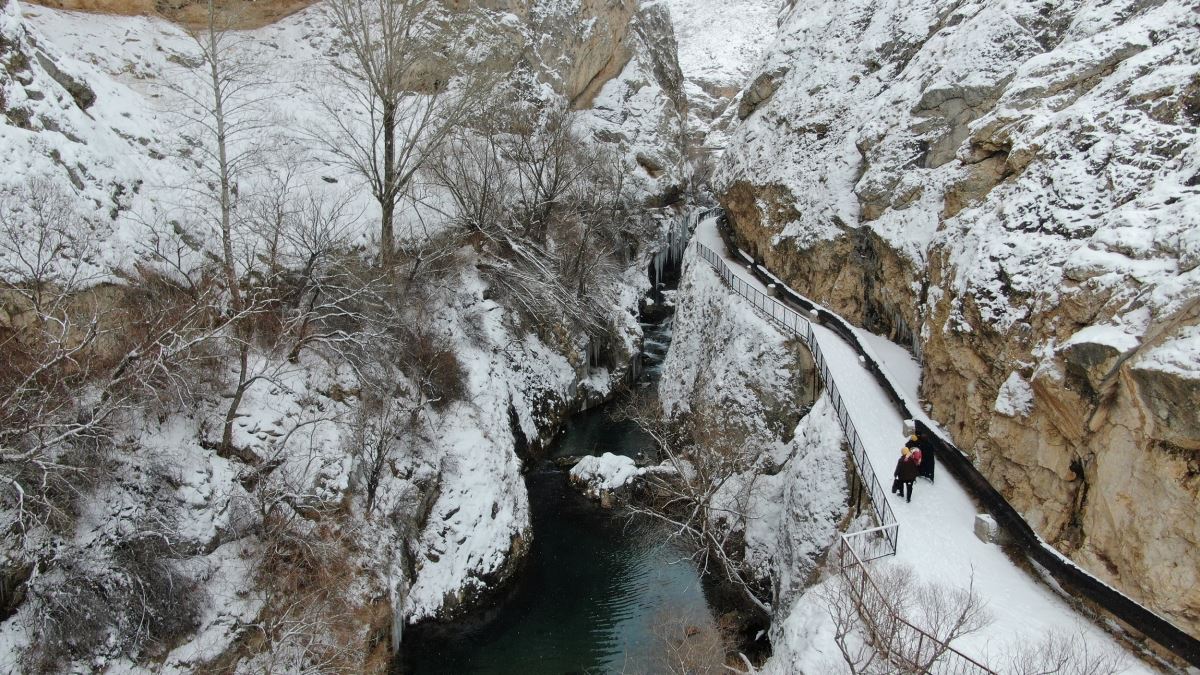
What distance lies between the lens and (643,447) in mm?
23766

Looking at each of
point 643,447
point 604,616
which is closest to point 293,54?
point 643,447

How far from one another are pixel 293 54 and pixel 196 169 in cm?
1200

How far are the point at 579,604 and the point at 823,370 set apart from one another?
8976mm

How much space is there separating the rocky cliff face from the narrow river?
26.1ft

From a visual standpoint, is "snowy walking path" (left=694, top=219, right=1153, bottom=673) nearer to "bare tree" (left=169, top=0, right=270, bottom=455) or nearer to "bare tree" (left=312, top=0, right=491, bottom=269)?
"bare tree" (left=169, top=0, right=270, bottom=455)

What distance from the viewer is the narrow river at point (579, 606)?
14.4 metres

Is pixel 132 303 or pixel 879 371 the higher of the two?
pixel 132 303

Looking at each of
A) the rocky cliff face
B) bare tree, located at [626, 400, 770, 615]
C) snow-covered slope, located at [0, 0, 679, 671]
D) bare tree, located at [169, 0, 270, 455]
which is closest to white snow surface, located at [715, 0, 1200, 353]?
the rocky cliff face

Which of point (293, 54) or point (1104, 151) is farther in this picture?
point (293, 54)

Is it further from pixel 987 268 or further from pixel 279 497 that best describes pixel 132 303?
pixel 987 268

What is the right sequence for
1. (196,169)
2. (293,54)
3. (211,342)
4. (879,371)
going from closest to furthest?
(211,342)
(879,371)
(196,169)
(293,54)

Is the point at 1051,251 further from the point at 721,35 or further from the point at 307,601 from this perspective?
the point at 721,35

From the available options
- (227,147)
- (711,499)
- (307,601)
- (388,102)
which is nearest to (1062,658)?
(711,499)

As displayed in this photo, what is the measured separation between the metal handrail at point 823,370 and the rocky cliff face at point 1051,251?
2.10 meters
